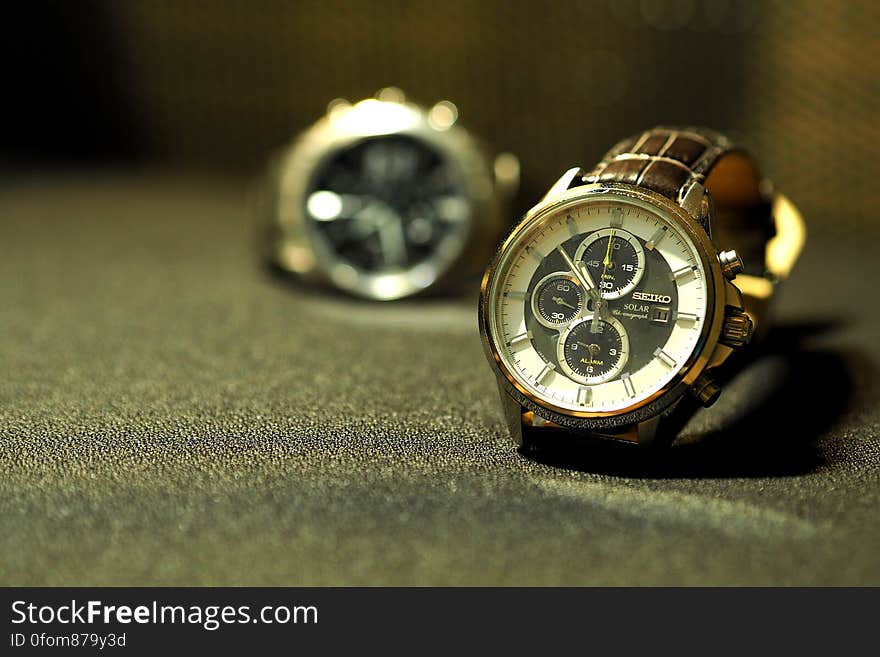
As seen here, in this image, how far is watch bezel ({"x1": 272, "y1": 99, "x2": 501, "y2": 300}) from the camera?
1.98 metres

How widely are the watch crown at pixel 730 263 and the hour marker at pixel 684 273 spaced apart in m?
0.03

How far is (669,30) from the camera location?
296 cm

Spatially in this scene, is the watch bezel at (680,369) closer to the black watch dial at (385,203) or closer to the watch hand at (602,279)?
the watch hand at (602,279)

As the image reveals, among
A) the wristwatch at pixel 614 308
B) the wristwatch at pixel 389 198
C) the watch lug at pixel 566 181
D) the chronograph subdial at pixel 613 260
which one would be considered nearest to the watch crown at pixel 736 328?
the wristwatch at pixel 614 308

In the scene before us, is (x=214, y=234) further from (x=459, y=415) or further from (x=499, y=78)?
(x=459, y=415)

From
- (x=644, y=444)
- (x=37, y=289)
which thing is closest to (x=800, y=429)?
(x=644, y=444)

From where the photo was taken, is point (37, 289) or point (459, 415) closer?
point (459, 415)

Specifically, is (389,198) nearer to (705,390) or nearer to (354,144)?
(354,144)

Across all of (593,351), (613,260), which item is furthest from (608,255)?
(593,351)

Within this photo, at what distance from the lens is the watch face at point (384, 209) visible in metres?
2.01

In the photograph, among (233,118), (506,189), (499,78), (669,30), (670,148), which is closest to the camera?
(670,148)

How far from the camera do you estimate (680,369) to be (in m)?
1.16
